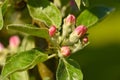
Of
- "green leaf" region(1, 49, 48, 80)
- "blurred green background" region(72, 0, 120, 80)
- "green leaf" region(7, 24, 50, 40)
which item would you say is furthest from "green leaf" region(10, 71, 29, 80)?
"blurred green background" region(72, 0, 120, 80)

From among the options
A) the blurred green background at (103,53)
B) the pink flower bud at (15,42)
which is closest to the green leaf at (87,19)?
the pink flower bud at (15,42)

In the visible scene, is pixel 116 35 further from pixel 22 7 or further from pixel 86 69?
pixel 22 7

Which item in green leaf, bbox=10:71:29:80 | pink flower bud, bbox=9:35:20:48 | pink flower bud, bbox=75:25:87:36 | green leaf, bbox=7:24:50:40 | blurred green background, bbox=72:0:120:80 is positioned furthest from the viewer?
blurred green background, bbox=72:0:120:80

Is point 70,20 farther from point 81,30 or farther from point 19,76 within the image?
point 19,76

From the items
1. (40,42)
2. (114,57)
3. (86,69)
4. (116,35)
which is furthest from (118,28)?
(40,42)

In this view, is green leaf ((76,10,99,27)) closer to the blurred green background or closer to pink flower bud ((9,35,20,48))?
pink flower bud ((9,35,20,48))

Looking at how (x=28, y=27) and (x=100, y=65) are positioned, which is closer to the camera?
(x=28, y=27)

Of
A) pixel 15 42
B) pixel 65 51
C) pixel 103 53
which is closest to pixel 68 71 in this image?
pixel 65 51
